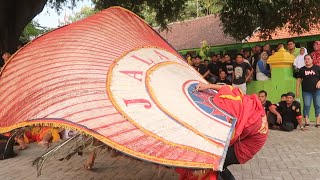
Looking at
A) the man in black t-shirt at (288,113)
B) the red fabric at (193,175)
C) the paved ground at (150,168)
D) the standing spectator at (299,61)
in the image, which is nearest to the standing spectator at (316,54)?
the standing spectator at (299,61)

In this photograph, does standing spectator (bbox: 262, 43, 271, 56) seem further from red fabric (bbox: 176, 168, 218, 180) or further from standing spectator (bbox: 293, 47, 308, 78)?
red fabric (bbox: 176, 168, 218, 180)

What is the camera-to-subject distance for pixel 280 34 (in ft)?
75.7

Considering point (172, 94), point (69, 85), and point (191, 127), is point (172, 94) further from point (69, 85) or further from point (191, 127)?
point (69, 85)

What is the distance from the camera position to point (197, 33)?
105 feet

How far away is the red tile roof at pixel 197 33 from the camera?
2950 cm

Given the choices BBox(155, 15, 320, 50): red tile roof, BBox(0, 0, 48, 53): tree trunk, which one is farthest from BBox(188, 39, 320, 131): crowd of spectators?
BBox(155, 15, 320, 50): red tile roof

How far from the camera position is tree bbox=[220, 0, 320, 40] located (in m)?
13.4

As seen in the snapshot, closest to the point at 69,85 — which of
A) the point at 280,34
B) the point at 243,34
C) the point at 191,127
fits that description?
the point at 191,127

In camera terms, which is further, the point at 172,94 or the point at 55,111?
the point at 172,94

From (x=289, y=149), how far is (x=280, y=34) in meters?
17.4

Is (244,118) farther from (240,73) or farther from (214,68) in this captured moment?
(214,68)

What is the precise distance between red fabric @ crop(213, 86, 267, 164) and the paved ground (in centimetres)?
121

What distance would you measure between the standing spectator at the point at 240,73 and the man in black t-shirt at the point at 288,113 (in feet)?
3.01

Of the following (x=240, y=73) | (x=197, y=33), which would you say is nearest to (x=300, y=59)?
(x=240, y=73)
